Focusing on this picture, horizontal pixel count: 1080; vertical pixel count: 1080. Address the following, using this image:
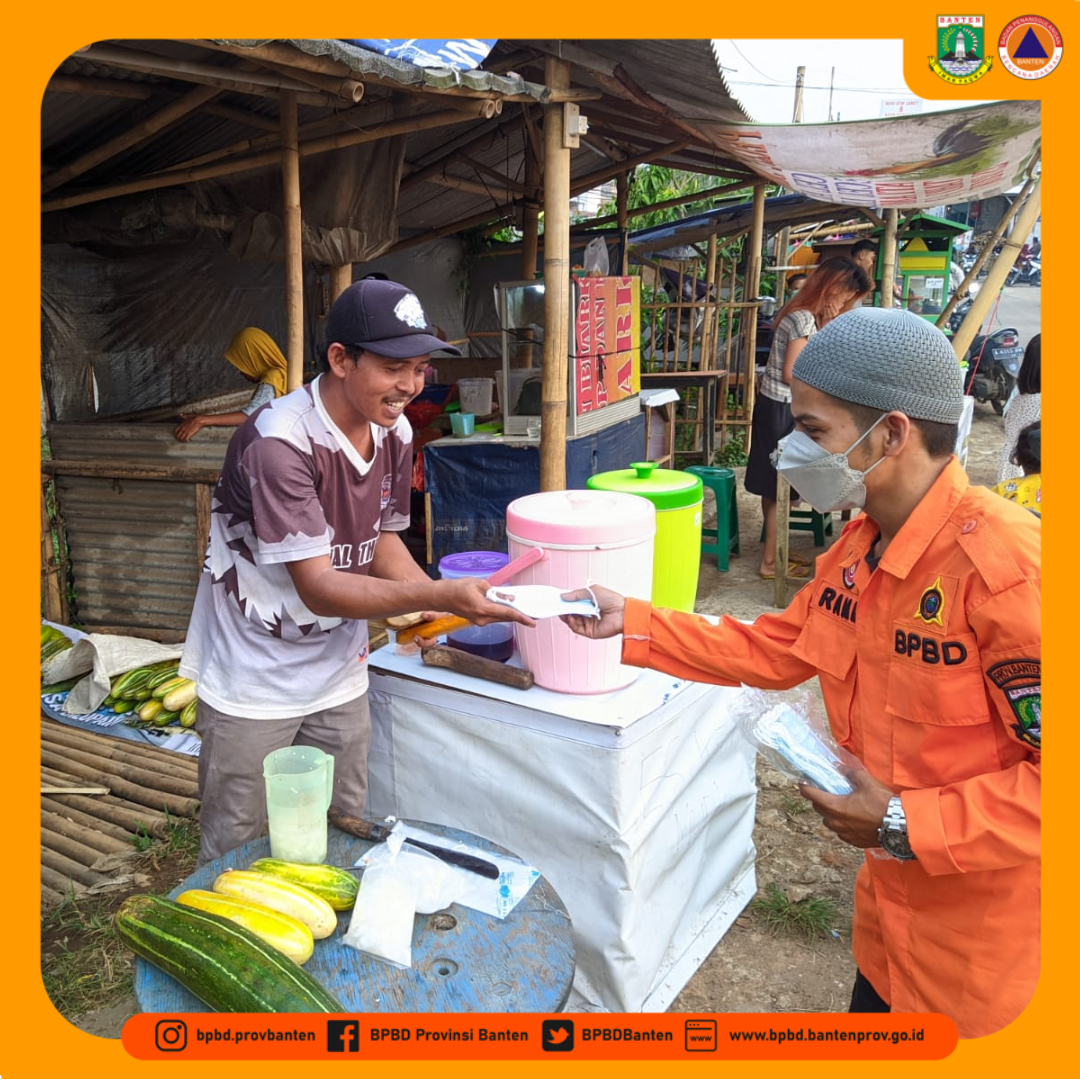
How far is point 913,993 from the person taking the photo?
1522 mm

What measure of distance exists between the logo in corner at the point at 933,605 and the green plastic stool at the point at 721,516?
4923 millimetres

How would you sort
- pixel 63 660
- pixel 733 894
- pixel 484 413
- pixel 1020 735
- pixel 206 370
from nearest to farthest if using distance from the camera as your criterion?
pixel 1020 735, pixel 733 894, pixel 63 660, pixel 484 413, pixel 206 370

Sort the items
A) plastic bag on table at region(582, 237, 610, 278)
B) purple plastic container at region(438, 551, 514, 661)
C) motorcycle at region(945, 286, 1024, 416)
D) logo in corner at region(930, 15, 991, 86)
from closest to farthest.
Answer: logo in corner at region(930, 15, 991, 86)
purple plastic container at region(438, 551, 514, 661)
plastic bag on table at region(582, 237, 610, 278)
motorcycle at region(945, 286, 1024, 416)

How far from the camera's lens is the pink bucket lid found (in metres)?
2.13

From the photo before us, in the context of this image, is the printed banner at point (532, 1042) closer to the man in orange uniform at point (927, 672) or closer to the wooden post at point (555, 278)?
the man in orange uniform at point (927, 672)

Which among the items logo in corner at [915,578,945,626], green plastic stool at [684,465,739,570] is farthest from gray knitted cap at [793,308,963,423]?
green plastic stool at [684,465,739,570]

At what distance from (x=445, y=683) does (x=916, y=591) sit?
1.42 meters

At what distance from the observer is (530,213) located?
8188 mm

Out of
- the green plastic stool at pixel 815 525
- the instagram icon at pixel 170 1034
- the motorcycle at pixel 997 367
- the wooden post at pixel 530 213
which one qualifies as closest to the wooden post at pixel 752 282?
the green plastic stool at pixel 815 525

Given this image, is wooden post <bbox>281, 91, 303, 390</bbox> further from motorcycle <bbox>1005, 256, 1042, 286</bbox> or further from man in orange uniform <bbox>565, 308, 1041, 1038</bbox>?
motorcycle <bbox>1005, 256, 1042, 286</bbox>

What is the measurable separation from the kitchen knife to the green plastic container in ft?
3.44

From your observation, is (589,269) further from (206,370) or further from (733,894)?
(733,894)

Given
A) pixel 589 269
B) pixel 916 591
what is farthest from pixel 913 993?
pixel 589 269

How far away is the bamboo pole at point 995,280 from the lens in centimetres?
433
